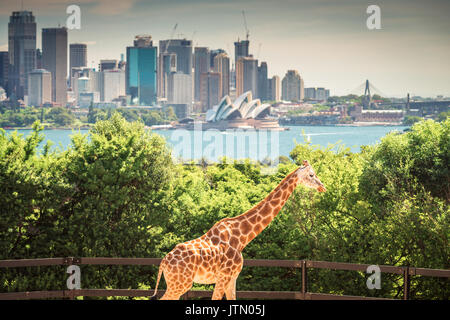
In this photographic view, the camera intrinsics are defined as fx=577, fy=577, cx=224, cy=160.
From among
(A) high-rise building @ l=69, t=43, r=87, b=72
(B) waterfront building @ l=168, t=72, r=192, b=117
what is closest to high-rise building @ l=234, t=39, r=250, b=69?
(B) waterfront building @ l=168, t=72, r=192, b=117

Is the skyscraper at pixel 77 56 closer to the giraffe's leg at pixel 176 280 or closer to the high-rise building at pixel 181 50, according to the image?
the high-rise building at pixel 181 50

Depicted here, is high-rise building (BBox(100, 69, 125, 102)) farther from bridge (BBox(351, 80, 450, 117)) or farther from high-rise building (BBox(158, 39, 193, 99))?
bridge (BBox(351, 80, 450, 117))

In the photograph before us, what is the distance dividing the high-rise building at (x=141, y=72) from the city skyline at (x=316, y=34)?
611 cm

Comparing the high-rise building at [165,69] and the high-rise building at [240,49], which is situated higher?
the high-rise building at [240,49]

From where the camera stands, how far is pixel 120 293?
8656mm

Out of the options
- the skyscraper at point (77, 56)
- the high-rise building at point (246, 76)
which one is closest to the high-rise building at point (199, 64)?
the high-rise building at point (246, 76)

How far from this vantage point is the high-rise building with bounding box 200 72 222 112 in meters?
114

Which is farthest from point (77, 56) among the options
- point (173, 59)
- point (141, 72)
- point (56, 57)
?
point (173, 59)

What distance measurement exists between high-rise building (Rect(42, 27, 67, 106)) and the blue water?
6711mm

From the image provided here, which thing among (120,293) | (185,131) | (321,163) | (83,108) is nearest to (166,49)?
(185,131)

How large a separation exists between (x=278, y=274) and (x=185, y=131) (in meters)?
97.2

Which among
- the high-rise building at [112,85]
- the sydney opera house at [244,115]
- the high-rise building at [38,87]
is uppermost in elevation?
the high-rise building at [112,85]

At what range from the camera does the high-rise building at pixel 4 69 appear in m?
78.2

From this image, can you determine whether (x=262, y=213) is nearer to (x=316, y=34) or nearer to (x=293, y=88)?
(x=316, y=34)
